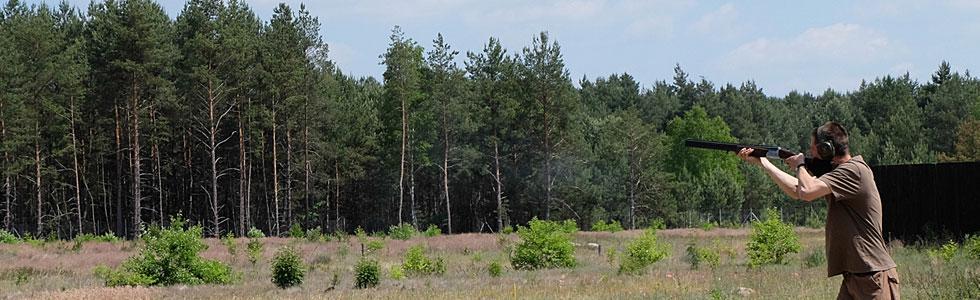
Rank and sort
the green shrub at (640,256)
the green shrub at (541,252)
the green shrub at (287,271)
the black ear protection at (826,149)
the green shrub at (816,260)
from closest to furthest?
the black ear protection at (826,149) → the green shrub at (816,260) → the green shrub at (287,271) → the green shrub at (640,256) → the green shrub at (541,252)

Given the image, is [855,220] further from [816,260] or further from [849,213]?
[816,260]

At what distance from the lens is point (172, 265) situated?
21.1m

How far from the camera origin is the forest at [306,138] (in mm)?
50500

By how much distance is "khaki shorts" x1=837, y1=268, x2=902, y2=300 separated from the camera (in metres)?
6.28

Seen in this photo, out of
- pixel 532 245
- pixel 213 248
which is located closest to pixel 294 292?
pixel 532 245

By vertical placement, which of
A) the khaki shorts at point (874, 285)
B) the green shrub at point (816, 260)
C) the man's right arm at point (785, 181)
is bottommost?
the green shrub at point (816, 260)

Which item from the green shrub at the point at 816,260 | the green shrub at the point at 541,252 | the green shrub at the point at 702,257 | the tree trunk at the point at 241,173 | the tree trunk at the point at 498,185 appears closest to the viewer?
the green shrub at the point at 816,260

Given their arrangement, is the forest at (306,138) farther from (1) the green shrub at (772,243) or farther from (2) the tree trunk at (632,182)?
(1) the green shrub at (772,243)

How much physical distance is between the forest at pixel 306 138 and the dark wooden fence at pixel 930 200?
34.5 meters

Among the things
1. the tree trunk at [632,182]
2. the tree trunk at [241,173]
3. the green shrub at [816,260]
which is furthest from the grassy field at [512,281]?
the tree trunk at [632,182]

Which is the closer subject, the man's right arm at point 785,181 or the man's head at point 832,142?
the man's right arm at point 785,181

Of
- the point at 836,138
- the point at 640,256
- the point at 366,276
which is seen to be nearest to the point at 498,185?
the point at 640,256

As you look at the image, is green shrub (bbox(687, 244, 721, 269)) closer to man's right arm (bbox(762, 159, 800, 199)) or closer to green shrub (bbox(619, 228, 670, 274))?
green shrub (bbox(619, 228, 670, 274))

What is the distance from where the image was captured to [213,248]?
1364 inches
